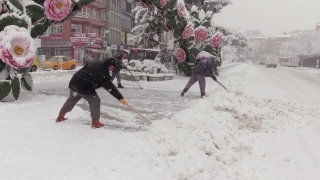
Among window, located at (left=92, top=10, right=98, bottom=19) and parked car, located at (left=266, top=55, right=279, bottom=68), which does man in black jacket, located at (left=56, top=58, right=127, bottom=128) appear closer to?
window, located at (left=92, top=10, right=98, bottom=19)

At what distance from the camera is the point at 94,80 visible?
5.19 metres

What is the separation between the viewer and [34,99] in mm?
7988

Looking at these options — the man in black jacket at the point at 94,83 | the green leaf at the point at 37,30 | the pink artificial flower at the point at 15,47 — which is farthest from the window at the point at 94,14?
the man in black jacket at the point at 94,83

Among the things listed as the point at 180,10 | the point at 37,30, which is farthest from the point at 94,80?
the point at 180,10

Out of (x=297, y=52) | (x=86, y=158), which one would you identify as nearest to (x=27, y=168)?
(x=86, y=158)

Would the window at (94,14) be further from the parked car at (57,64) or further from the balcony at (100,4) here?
the parked car at (57,64)

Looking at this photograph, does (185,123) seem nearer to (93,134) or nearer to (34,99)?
(93,134)

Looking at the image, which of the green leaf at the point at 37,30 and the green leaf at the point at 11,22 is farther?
the green leaf at the point at 37,30

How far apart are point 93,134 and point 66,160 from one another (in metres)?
1.22

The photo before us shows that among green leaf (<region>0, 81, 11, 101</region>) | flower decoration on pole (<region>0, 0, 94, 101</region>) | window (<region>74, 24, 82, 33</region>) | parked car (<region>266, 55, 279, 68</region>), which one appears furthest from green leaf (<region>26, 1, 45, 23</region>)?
parked car (<region>266, 55, 279, 68</region>)

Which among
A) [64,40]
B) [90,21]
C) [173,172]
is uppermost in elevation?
[90,21]

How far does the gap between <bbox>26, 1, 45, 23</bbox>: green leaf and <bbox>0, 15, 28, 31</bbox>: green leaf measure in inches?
22.3

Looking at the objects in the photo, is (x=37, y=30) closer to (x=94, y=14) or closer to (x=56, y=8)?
(x=56, y=8)

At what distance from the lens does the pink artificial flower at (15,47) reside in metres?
6.46
